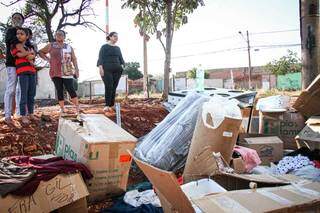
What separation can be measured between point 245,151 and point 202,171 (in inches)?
27.3

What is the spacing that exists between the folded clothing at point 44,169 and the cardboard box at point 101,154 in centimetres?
11

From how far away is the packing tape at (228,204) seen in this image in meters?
1.91

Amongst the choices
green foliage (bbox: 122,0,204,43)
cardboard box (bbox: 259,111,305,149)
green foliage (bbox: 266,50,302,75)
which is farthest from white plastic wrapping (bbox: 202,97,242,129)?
green foliage (bbox: 266,50,302,75)

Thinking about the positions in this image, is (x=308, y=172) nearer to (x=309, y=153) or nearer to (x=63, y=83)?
(x=309, y=153)

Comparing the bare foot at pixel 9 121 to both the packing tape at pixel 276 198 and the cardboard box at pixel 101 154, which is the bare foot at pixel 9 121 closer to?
the cardboard box at pixel 101 154

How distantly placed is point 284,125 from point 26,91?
3.16 metres

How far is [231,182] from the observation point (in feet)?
8.95

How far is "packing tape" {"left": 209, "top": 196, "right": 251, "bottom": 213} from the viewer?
1906 mm

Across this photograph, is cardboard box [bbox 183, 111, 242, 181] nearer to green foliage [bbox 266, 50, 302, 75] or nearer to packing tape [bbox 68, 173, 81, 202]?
packing tape [bbox 68, 173, 81, 202]

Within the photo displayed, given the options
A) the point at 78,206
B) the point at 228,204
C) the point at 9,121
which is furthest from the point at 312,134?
the point at 9,121

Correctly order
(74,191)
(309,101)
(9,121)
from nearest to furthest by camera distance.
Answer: (74,191) → (309,101) → (9,121)

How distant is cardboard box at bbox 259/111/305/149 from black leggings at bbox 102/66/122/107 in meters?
2.33

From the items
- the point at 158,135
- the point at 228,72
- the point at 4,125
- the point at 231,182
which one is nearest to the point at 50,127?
the point at 4,125

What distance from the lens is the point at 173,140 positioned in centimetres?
398
